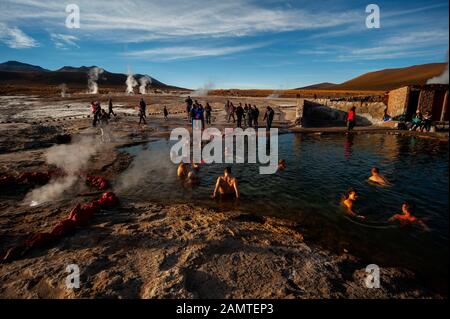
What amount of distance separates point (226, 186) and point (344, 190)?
159 inches

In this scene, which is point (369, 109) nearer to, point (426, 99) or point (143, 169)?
point (426, 99)

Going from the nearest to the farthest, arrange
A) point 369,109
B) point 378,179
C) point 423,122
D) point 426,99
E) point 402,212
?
point 402,212 → point 378,179 → point 423,122 → point 426,99 → point 369,109

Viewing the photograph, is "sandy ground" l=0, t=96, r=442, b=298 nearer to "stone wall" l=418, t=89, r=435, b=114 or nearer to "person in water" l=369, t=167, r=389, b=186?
"person in water" l=369, t=167, r=389, b=186

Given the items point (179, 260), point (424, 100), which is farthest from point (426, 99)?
point (179, 260)

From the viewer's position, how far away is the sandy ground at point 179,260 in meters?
4.23

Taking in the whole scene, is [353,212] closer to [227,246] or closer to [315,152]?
[227,246]

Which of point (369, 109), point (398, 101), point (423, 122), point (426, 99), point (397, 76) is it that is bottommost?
point (423, 122)

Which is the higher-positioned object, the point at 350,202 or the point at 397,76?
the point at 397,76

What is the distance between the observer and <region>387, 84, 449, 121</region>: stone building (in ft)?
62.4

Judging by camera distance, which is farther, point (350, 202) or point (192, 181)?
point (192, 181)

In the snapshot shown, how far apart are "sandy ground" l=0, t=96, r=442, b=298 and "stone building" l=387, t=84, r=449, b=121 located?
18545 millimetres

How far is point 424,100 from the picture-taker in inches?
755

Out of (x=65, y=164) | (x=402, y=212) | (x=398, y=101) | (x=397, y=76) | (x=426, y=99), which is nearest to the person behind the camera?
(x=402, y=212)
